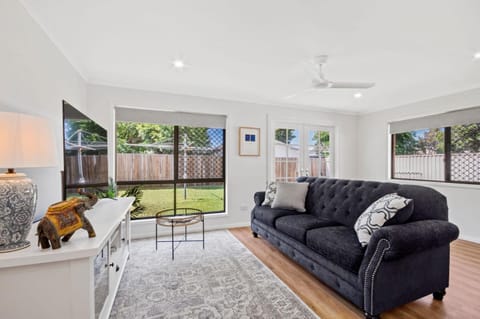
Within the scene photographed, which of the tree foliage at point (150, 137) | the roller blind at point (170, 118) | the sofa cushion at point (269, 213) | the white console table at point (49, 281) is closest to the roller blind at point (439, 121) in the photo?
the sofa cushion at point (269, 213)

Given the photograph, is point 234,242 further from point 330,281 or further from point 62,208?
point 62,208

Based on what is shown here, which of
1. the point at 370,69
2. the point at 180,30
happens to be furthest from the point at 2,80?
the point at 370,69

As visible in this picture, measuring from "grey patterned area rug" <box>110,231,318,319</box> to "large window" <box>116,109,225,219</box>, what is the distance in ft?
3.53

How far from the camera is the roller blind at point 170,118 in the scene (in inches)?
139

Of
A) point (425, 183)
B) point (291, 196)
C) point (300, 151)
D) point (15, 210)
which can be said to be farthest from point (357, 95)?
point (15, 210)

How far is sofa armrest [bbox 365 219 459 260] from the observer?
61.9 inches

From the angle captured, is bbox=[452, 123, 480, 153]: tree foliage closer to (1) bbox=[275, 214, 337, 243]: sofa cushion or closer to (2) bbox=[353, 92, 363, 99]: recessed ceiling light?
(2) bbox=[353, 92, 363, 99]: recessed ceiling light

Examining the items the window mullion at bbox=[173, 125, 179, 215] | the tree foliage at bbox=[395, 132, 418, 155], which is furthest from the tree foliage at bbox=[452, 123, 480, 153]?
the window mullion at bbox=[173, 125, 179, 215]

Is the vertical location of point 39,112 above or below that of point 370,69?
below

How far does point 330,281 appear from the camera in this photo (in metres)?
1.98

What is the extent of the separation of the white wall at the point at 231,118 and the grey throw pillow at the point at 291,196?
107 cm

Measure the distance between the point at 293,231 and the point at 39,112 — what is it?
2.57 meters

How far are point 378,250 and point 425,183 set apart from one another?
3.33 meters

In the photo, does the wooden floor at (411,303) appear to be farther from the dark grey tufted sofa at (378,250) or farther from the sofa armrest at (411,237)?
the sofa armrest at (411,237)
